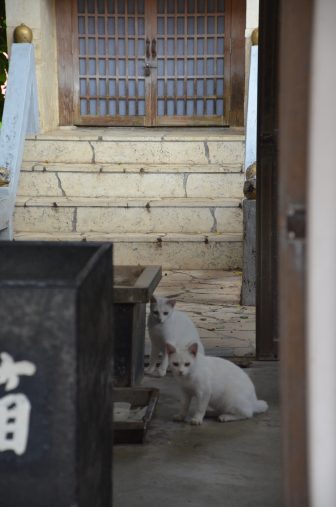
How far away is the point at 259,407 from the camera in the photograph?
528 centimetres

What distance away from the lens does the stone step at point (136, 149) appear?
10953mm

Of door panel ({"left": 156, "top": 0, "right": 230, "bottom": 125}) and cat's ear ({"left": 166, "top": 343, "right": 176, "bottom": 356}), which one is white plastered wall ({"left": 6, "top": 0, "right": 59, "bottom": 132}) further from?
cat's ear ({"left": 166, "top": 343, "right": 176, "bottom": 356})

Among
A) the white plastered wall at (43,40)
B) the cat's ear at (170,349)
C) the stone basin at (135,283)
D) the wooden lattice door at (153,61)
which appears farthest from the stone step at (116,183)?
the cat's ear at (170,349)

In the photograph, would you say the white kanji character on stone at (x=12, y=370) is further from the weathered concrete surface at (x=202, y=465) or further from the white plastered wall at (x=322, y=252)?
the weathered concrete surface at (x=202, y=465)

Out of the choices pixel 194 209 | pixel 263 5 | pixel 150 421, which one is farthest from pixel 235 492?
pixel 194 209

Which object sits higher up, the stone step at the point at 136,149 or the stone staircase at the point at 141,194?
the stone step at the point at 136,149

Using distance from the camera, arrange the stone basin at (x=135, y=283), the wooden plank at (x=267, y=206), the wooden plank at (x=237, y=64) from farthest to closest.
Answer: the wooden plank at (x=237, y=64), the wooden plank at (x=267, y=206), the stone basin at (x=135, y=283)

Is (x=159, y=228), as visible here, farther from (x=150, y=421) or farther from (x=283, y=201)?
(x=283, y=201)

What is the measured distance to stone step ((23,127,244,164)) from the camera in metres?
11.0

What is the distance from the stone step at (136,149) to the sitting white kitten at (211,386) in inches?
235

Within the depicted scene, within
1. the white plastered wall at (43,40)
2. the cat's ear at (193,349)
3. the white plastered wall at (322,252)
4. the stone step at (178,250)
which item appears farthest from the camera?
the white plastered wall at (43,40)

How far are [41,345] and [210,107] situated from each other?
10701 mm

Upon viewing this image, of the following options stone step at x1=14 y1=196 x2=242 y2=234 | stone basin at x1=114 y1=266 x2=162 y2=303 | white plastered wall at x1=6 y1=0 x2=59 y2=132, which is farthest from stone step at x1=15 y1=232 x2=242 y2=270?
stone basin at x1=114 y1=266 x2=162 y2=303

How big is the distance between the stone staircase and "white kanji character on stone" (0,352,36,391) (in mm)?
7176
